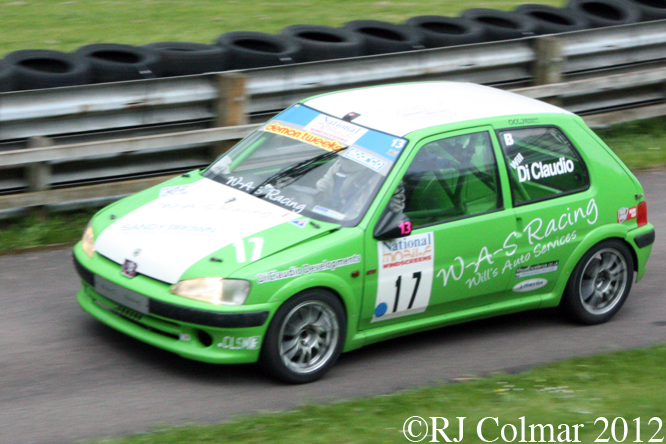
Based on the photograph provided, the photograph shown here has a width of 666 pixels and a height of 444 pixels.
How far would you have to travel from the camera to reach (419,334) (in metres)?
6.65

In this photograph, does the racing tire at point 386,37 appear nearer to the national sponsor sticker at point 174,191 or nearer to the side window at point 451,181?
the side window at point 451,181

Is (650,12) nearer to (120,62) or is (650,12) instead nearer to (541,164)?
(541,164)

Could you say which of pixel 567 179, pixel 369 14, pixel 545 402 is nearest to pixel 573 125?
pixel 567 179

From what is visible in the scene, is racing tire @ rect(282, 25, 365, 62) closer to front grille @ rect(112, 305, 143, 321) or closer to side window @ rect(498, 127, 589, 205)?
side window @ rect(498, 127, 589, 205)

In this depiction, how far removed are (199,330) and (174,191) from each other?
1348 mm

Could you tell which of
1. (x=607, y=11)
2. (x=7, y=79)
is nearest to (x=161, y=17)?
(x=7, y=79)

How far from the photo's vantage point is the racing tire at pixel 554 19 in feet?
38.4

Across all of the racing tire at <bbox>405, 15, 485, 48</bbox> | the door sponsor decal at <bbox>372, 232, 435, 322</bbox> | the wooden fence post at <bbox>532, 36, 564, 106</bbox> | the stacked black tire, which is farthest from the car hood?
the wooden fence post at <bbox>532, 36, 564, 106</bbox>

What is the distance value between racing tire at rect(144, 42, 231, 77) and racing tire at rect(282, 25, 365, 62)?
38.6 inches

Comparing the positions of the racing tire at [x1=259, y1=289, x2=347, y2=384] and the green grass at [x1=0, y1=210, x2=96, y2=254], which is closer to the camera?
the racing tire at [x1=259, y1=289, x2=347, y2=384]

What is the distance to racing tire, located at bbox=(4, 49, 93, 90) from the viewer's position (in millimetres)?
8367

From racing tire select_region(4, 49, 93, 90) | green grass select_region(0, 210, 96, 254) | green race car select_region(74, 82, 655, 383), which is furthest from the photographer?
racing tire select_region(4, 49, 93, 90)

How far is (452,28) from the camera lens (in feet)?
37.3

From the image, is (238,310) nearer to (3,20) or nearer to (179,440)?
(179,440)
